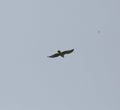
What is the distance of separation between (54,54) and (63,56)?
1361 mm

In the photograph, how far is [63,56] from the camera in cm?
3703

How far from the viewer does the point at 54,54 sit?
37500mm

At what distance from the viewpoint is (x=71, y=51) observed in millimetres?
36312

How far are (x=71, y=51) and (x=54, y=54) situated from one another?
2.63 metres

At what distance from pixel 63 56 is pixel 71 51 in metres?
1.46
